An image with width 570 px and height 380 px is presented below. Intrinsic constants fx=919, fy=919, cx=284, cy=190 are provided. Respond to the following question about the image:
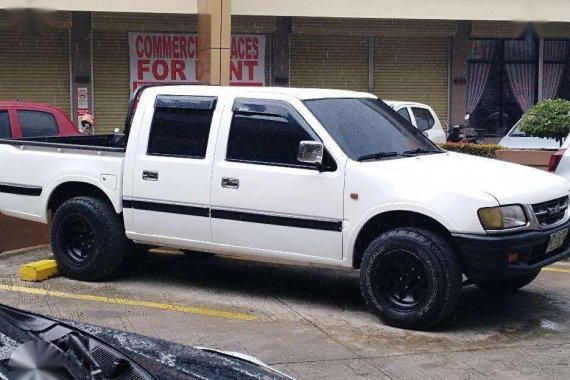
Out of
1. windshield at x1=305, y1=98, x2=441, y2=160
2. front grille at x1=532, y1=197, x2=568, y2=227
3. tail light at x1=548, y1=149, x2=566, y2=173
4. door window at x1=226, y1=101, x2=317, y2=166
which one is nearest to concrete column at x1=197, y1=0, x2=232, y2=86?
tail light at x1=548, y1=149, x2=566, y2=173

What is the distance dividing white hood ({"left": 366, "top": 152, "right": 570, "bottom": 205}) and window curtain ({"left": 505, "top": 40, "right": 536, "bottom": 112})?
1724 centimetres

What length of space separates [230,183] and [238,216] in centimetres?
28

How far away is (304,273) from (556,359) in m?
3.26

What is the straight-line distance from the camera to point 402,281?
6.85 meters

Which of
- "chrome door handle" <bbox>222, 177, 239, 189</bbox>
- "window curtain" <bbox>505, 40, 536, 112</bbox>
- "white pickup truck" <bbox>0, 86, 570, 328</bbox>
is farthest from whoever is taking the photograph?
"window curtain" <bbox>505, 40, 536, 112</bbox>

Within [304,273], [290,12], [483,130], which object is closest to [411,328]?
[304,273]

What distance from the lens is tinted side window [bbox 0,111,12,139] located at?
439 inches

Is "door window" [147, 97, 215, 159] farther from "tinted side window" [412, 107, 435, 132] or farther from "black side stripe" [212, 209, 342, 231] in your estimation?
"tinted side window" [412, 107, 435, 132]

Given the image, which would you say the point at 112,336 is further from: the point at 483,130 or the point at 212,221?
the point at 483,130

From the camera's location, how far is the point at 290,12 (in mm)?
20641

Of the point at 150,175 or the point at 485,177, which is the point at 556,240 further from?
the point at 150,175

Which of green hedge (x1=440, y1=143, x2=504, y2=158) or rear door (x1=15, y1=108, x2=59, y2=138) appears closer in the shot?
rear door (x1=15, y1=108, x2=59, y2=138)

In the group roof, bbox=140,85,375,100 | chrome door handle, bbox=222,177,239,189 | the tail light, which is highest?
roof, bbox=140,85,375,100

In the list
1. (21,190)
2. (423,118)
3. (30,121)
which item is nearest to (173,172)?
(21,190)
